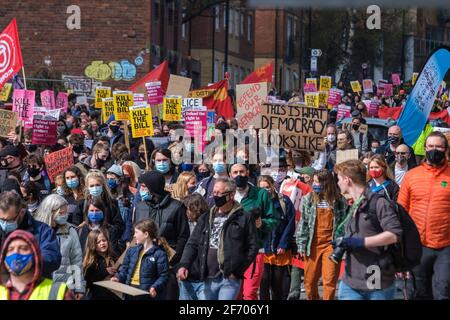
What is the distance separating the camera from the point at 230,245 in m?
10.7

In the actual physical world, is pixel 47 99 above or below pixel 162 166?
above

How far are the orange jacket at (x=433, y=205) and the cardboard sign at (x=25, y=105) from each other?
1008cm

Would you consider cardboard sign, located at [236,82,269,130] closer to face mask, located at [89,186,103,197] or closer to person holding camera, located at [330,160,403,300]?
face mask, located at [89,186,103,197]

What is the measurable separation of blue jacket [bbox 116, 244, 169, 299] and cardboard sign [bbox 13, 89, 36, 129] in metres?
9.39

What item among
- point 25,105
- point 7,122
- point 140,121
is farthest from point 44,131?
point 25,105

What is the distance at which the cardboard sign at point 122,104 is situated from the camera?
67.0ft

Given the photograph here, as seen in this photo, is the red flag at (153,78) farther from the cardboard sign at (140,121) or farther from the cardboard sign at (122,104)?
the cardboard sign at (140,121)

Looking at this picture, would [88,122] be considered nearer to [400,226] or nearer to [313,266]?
[313,266]

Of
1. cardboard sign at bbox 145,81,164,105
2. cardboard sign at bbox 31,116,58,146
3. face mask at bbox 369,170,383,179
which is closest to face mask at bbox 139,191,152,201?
face mask at bbox 369,170,383,179

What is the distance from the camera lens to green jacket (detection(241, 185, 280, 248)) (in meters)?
12.1

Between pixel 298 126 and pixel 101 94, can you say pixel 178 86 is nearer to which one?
pixel 101 94

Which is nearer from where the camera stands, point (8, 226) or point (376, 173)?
point (8, 226)

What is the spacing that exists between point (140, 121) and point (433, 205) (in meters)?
8.26
